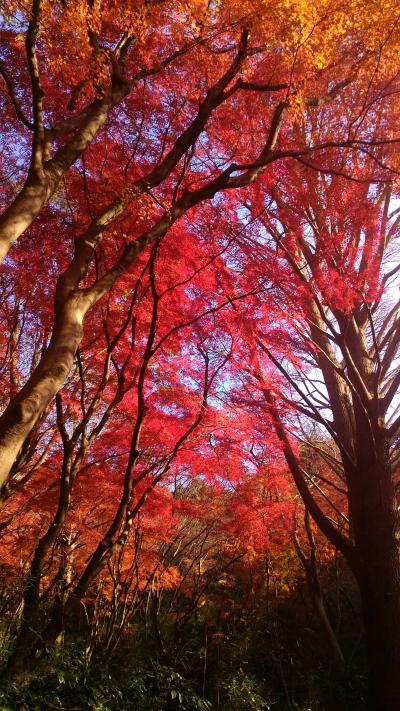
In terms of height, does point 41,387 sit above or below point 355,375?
below

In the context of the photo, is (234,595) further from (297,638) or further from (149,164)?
(149,164)

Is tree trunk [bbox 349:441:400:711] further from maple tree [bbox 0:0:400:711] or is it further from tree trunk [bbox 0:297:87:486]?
tree trunk [bbox 0:297:87:486]

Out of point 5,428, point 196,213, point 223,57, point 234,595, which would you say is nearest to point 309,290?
point 196,213

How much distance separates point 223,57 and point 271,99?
125cm

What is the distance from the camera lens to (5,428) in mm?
2395

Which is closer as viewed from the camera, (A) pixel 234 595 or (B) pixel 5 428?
(B) pixel 5 428

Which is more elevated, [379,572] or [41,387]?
[379,572]

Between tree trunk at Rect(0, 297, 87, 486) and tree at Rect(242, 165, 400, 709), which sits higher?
tree at Rect(242, 165, 400, 709)

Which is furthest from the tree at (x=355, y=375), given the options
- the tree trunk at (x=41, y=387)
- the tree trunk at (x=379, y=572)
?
the tree trunk at (x=41, y=387)

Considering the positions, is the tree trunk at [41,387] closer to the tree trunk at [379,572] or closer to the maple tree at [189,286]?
the maple tree at [189,286]

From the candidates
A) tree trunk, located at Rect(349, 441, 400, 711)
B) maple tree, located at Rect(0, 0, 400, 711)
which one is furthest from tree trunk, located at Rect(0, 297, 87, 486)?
tree trunk, located at Rect(349, 441, 400, 711)

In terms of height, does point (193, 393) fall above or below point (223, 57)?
below

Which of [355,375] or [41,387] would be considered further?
[355,375]

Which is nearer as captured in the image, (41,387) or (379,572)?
(41,387)
